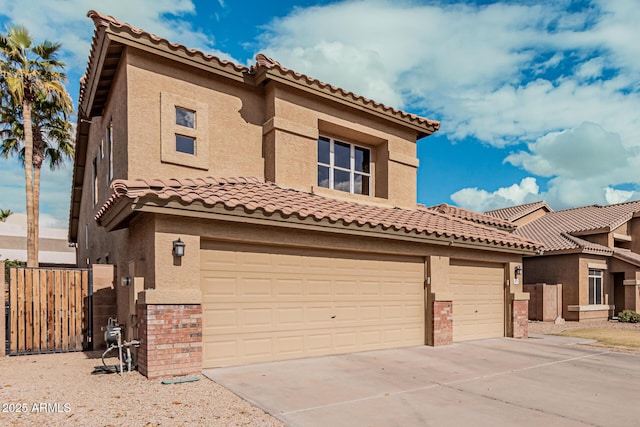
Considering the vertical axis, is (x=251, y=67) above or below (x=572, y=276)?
above

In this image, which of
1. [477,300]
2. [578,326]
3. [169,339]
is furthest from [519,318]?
[169,339]

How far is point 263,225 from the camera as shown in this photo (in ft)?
29.8

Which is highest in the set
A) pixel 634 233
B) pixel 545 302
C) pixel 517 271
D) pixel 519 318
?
pixel 634 233

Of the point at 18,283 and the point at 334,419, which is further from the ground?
the point at 18,283

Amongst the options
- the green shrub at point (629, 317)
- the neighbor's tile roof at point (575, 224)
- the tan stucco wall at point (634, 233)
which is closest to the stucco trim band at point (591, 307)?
the green shrub at point (629, 317)

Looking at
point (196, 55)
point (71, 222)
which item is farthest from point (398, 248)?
point (71, 222)

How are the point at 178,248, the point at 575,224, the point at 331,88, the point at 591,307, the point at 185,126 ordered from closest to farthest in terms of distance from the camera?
the point at 178,248, the point at 185,126, the point at 331,88, the point at 591,307, the point at 575,224

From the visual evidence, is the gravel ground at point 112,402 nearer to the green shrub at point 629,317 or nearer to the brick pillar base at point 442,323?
the brick pillar base at point 442,323

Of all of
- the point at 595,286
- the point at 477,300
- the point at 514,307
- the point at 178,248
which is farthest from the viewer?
the point at 595,286

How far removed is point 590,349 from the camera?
12172 millimetres

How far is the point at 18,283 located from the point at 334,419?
850cm

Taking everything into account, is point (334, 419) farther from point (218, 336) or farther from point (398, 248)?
point (398, 248)

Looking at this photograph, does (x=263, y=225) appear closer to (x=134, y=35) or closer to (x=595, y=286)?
(x=134, y=35)

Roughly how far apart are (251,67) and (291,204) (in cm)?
438
